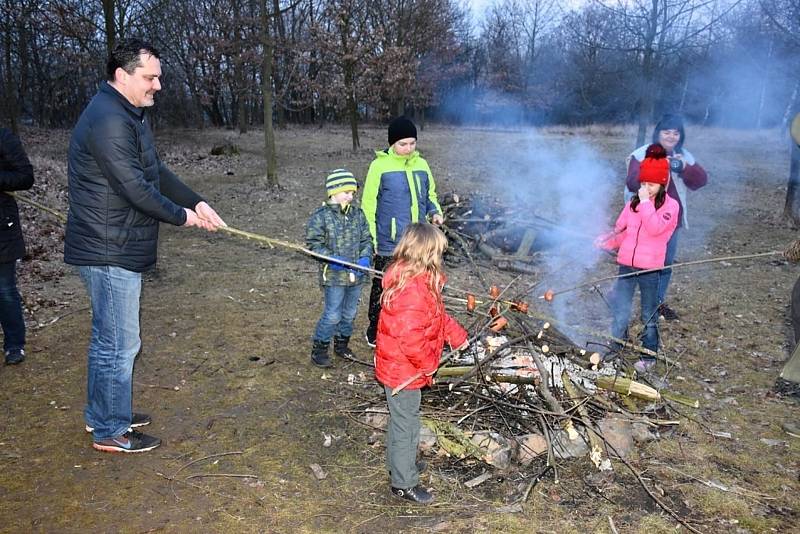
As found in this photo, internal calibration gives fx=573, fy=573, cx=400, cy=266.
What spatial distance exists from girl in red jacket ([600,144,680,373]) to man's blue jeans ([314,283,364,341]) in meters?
2.28

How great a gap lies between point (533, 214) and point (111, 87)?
719cm

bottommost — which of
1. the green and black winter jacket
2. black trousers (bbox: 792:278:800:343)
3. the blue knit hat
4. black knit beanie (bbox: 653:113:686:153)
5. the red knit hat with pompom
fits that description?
black trousers (bbox: 792:278:800:343)

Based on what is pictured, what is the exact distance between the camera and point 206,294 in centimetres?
677

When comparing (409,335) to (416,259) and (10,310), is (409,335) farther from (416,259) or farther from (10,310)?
(10,310)

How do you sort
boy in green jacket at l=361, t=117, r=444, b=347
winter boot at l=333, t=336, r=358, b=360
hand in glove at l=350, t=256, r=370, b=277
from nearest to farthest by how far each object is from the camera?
hand in glove at l=350, t=256, r=370, b=277 < boy in green jacket at l=361, t=117, r=444, b=347 < winter boot at l=333, t=336, r=358, b=360

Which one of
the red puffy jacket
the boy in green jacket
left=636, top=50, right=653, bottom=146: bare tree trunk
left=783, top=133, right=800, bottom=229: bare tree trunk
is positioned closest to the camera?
the red puffy jacket

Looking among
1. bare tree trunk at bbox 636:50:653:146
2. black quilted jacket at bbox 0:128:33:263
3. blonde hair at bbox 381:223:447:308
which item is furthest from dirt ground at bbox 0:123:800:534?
bare tree trunk at bbox 636:50:653:146

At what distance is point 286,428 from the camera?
13.1 ft

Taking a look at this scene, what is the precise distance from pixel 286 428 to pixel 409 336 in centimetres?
146

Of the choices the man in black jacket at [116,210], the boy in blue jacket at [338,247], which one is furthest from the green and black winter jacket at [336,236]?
the man in black jacket at [116,210]

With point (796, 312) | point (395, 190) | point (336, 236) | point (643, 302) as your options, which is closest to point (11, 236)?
point (336, 236)

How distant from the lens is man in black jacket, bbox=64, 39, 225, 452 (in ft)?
10.3

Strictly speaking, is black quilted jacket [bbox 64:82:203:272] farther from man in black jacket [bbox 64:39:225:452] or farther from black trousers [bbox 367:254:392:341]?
black trousers [bbox 367:254:392:341]

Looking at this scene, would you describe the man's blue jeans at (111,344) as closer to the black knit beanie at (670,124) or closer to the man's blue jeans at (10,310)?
the man's blue jeans at (10,310)
